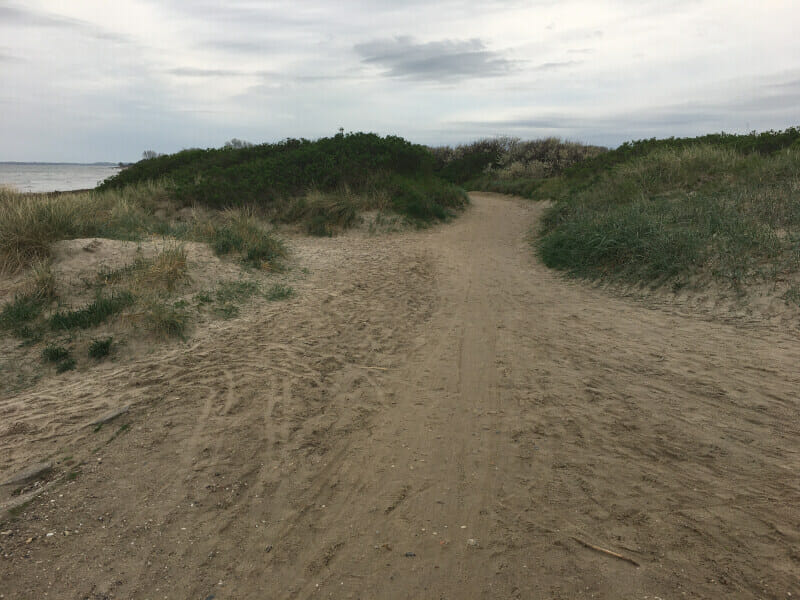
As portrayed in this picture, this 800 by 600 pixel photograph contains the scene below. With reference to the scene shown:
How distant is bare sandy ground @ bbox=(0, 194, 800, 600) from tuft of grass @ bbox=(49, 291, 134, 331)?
993 millimetres

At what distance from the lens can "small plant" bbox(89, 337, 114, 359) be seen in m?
5.00

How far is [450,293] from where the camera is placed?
302 inches

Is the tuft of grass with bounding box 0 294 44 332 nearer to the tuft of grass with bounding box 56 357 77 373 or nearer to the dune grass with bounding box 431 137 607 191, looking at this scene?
the tuft of grass with bounding box 56 357 77 373

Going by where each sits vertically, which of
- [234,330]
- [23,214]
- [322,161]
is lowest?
[234,330]

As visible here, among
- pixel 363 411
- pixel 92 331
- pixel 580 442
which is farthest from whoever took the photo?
pixel 92 331

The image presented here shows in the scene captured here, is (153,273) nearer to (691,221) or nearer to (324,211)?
(324,211)

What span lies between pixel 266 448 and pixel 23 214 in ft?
20.1

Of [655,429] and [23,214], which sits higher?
[23,214]

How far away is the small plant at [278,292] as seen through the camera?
7.21 metres

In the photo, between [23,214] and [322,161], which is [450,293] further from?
[322,161]

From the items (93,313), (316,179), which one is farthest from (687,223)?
(316,179)

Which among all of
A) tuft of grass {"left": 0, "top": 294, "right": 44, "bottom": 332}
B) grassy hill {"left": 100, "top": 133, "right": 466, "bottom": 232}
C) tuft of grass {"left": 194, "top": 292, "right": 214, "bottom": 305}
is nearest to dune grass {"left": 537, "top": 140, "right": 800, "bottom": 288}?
grassy hill {"left": 100, "top": 133, "right": 466, "bottom": 232}

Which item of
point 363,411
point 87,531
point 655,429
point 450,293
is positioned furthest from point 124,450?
point 450,293

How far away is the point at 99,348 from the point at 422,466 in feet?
12.4
